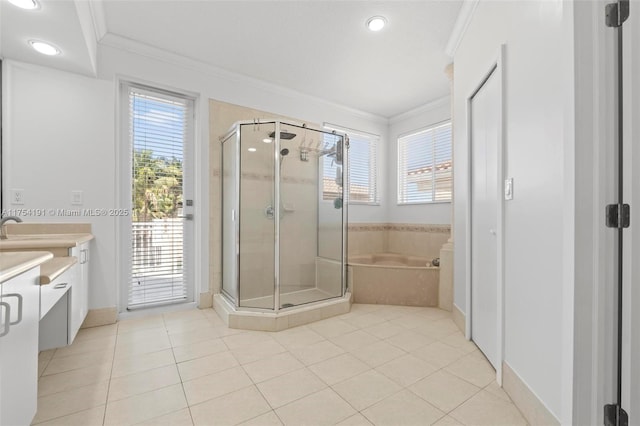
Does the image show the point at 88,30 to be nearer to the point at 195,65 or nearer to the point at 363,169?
the point at 195,65

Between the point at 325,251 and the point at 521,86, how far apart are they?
243cm

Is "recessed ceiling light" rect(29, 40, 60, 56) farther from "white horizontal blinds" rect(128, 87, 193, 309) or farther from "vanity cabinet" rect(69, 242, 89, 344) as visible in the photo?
"vanity cabinet" rect(69, 242, 89, 344)

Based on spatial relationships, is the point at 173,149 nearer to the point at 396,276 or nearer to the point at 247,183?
the point at 247,183

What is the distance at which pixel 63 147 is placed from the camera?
96.9 inches

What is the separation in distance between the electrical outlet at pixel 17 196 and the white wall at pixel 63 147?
0.08ft

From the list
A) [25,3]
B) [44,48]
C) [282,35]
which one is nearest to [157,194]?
[44,48]

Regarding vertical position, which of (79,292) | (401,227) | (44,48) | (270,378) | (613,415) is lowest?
(270,378)

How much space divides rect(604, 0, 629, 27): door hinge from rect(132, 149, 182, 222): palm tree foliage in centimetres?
327

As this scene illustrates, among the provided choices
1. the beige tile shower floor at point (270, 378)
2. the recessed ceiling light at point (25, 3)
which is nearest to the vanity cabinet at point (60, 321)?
the beige tile shower floor at point (270, 378)

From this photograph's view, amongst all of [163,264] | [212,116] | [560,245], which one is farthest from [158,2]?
[560,245]

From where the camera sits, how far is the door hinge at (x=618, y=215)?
1.00 m

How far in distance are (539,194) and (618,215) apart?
0.31m

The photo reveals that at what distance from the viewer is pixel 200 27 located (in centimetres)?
248

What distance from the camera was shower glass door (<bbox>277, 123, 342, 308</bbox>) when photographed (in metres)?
3.02
